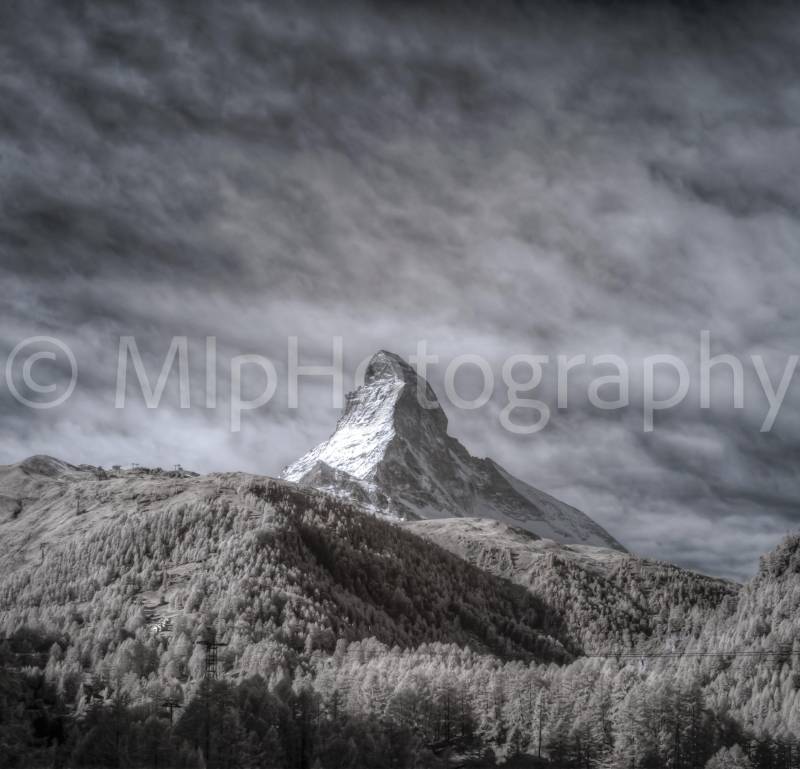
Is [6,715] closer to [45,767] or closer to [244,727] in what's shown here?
[45,767]

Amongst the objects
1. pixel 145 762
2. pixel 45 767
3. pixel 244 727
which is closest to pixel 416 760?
pixel 244 727

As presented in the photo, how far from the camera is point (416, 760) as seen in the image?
191 m

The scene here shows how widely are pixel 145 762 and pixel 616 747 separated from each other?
101 m

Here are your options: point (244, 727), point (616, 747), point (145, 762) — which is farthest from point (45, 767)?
point (616, 747)

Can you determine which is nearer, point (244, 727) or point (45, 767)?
point (45, 767)

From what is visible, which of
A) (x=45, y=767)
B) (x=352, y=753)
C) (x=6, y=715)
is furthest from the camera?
(x=6, y=715)

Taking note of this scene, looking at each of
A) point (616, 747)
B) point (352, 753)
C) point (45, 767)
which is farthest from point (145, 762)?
point (616, 747)

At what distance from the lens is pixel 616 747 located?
654ft

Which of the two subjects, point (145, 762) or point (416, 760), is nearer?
point (145, 762)

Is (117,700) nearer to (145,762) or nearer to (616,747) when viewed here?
(145,762)

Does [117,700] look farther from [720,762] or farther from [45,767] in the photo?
[720,762]

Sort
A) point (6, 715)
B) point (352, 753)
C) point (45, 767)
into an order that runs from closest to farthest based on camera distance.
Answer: point (45, 767), point (352, 753), point (6, 715)

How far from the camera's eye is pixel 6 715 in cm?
19838

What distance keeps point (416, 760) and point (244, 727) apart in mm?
37058
